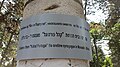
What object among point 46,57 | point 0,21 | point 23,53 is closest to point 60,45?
point 46,57

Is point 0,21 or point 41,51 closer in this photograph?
point 41,51

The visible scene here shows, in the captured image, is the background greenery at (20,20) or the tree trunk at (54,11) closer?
the tree trunk at (54,11)

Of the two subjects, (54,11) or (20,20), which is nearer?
(54,11)

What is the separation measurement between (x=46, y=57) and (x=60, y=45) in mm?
127

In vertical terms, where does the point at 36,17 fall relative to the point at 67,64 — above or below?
above

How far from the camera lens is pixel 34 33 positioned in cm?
126

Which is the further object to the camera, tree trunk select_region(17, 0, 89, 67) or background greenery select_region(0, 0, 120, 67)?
background greenery select_region(0, 0, 120, 67)

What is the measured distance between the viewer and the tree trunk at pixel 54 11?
1.18 m

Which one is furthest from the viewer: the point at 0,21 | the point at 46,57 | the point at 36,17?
the point at 0,21

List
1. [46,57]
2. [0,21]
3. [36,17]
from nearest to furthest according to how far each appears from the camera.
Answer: [46,57], [36,17], [0,21]

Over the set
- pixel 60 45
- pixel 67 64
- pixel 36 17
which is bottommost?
pixel 67 64

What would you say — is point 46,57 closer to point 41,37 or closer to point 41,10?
point 41,37

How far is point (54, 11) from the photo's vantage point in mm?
1296

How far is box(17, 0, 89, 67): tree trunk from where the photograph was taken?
1177 millimetres
